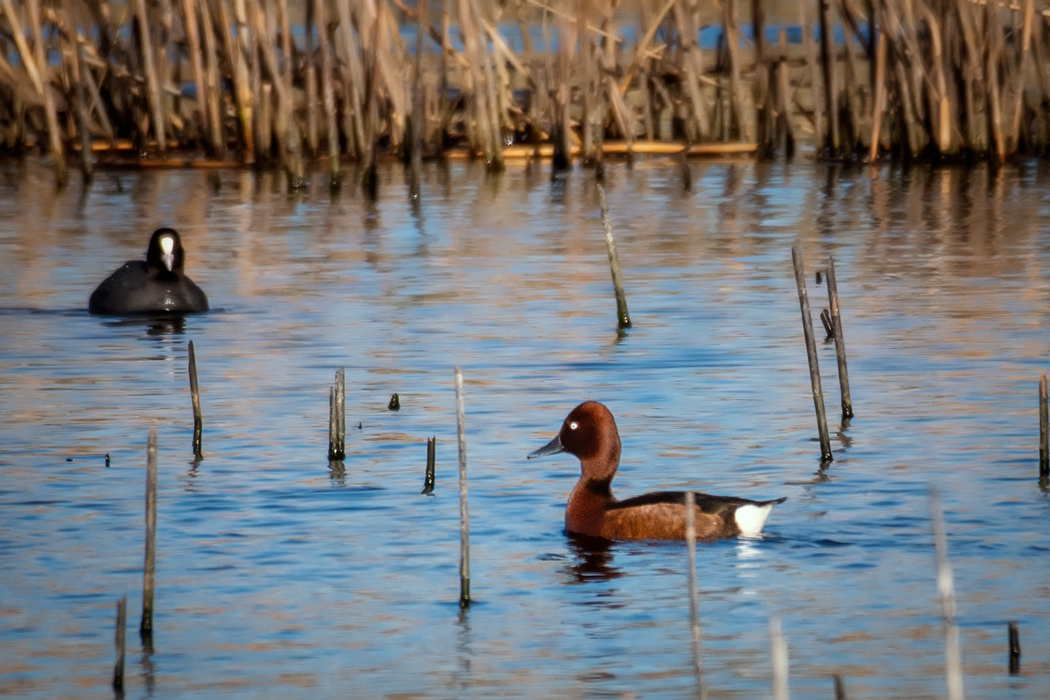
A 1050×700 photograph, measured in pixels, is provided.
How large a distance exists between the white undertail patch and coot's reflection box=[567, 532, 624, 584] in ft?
1.73

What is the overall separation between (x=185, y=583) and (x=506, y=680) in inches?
66.8

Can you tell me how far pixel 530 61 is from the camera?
966 inches

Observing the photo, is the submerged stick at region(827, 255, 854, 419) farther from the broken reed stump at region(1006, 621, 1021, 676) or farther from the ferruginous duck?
the broken reed stump at region(1006, 621, 1021, 676)

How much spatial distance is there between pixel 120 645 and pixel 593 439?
10.5 feet

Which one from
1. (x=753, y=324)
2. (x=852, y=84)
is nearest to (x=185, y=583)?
(x=753, y=324)

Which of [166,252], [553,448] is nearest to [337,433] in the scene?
[553,448]

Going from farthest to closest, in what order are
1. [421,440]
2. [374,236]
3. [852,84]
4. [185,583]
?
1. [852,84]
2. [374,236]
3. [421,440]
4. [185,583]

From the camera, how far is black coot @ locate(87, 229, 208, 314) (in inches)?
610

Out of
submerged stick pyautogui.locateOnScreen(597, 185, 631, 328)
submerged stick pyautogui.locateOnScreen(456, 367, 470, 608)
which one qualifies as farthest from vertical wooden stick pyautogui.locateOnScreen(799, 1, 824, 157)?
submerged stick pyautogui.locateOnScreen(456, 367, 470, 608)

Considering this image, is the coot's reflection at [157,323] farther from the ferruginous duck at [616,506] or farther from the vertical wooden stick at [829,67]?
the vertical wooden stick at [829,67]

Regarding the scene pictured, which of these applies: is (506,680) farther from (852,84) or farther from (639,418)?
(852,84)

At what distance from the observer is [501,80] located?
77.0 feet

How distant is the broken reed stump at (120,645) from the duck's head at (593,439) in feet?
8.92

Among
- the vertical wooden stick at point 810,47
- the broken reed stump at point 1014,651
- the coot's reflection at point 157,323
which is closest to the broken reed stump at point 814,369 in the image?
the broken reed stump at point 1014,651
